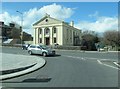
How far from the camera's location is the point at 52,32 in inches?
3226

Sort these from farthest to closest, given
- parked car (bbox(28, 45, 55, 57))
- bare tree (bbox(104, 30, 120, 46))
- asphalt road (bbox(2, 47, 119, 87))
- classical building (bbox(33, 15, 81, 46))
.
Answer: classical building (bbox(33, 15, 81, 46)) → bare tree (bbox(104, 30, 120, 46)) → parked car (bbox(28, 45, 55, 57)) → asphalt road (bbox(2, 47, 119, 87))

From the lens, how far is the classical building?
263 ft

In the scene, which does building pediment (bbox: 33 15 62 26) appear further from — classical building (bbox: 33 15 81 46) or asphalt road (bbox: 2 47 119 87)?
asphalt road (bbox: 2 47 119 87)

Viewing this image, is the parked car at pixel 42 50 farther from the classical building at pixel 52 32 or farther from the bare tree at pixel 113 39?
the classical building at pixel 52 32

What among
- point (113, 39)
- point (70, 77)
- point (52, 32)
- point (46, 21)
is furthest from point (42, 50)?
point (46, 21)

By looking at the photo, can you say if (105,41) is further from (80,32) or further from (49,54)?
(49,54)

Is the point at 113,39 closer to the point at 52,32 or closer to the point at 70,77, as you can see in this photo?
the point at 52,32

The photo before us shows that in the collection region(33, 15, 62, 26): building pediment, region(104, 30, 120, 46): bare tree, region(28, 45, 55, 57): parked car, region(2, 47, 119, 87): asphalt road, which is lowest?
region(2, 47, 119, 87): asphalt road

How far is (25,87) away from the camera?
11.2 metres

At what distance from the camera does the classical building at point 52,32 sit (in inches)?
3152

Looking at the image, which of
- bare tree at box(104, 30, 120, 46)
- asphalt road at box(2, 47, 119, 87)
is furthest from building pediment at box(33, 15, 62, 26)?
asphalt road at box(2, 47, 119, 87)

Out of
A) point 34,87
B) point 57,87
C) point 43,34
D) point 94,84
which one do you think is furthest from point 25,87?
point 43,34

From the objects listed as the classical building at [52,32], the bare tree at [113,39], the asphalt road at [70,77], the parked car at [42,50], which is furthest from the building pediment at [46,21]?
the asphalt road at [70,77]

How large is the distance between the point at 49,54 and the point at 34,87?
2331 cm
